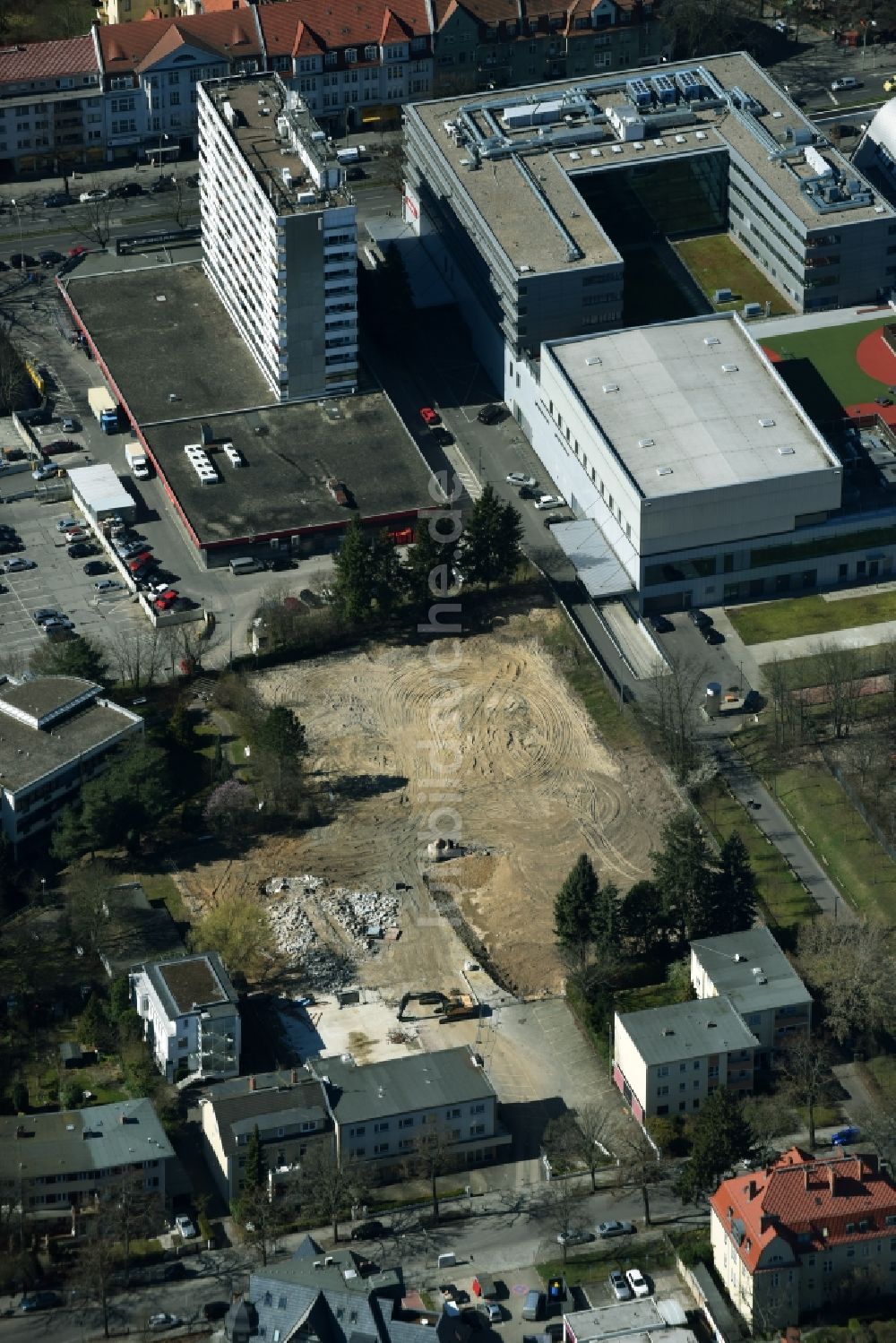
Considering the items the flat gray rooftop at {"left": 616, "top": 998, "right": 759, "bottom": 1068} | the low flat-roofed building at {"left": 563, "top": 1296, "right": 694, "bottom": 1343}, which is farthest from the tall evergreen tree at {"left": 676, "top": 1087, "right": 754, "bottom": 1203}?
the low flat-roofed building at {"left": 563, "top": 1296, "right": 694, "bottom": 1343}

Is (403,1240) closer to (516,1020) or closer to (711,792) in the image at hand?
(516,1020)

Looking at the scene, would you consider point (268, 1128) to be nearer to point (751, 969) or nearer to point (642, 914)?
point (642, 914)

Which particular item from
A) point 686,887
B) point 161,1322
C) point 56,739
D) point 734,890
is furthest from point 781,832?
point 161,1322

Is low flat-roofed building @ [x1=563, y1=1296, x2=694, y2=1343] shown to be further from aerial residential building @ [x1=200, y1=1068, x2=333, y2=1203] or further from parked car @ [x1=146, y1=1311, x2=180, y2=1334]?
parked car @ [x1=146, y1=1311, x2=180, y2=1334]

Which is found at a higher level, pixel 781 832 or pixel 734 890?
pixel 734 890

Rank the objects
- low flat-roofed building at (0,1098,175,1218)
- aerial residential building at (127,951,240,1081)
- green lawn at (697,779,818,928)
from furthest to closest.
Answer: green lawn at (697,779,818,928) → aerial residential building at (127,951,240,1081) → low flat-roofed building at (0,1098,175,1218)

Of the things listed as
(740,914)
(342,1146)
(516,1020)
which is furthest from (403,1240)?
(740,914)

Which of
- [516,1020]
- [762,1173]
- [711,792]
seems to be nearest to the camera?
[762,1173]
